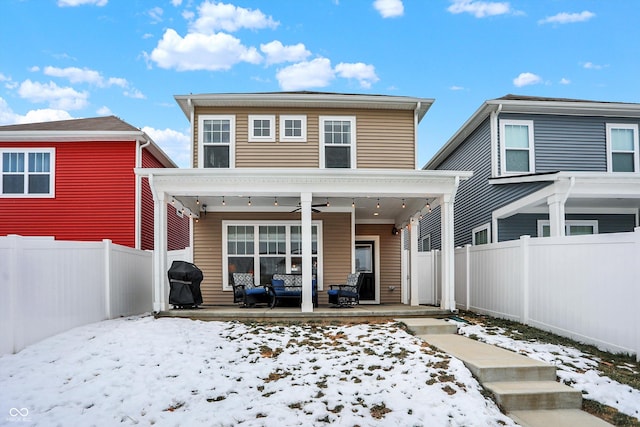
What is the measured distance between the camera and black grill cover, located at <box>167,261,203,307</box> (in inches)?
376

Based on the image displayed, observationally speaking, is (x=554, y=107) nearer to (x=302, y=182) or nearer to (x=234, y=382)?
(x=302, y=182)

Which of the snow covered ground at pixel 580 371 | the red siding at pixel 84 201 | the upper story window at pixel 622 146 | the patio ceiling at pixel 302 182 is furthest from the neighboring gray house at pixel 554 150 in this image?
the red siding at pixel 84 201

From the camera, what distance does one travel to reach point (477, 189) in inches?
543

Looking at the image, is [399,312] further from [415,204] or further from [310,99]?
[310,99]

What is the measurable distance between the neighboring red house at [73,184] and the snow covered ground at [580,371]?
388 inches

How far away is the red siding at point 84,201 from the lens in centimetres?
1266

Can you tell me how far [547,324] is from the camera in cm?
754

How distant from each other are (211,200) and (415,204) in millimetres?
4951

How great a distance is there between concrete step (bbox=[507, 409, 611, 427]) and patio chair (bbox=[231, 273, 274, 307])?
22.1ft

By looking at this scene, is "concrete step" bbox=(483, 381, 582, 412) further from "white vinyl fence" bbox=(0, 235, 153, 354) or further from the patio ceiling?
"white vinyl fence" bbox=(0, 235, 153, 354)

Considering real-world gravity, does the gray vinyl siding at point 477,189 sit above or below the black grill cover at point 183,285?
above

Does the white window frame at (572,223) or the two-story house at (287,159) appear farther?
the white window frame at (572,223)

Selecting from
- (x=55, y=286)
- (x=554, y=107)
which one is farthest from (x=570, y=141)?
(x=55, y=286)

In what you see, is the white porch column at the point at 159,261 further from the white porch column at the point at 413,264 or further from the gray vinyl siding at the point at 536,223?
the gray vinyl siding at the point at 536,223
